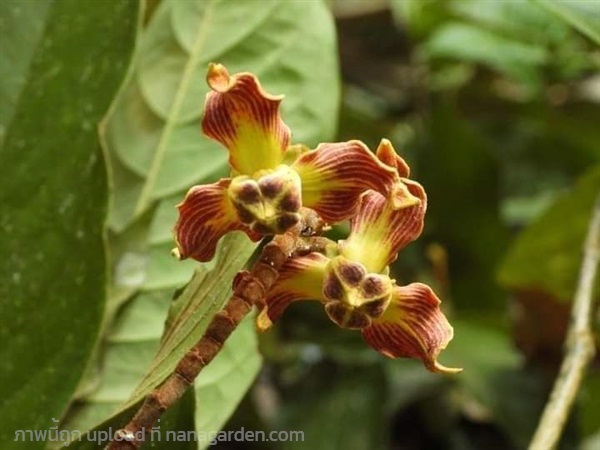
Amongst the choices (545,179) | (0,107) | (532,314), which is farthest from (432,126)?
(0,107)

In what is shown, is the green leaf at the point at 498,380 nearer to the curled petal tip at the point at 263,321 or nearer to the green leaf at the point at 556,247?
the green leaf at the point at 556,247

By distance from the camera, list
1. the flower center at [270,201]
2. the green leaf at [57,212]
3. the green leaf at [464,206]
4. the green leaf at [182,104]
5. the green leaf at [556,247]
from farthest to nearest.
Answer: the green leaf at [464,206], the green leaf at [556,247], the green leaf at [182,104], the green leaf at [57,212], the flower center at [270,201]

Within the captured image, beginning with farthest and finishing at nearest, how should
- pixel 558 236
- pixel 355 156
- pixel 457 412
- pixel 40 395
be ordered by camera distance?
pixel 457 412
pixel 558 236
pixel 40 395
pixel 355 156

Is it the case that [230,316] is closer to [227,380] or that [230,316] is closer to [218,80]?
[218,80]

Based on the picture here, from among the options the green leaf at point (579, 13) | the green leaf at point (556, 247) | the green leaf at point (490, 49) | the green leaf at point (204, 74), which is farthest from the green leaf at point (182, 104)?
the green leaf at point (490, 49)

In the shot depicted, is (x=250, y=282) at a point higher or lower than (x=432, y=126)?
higher

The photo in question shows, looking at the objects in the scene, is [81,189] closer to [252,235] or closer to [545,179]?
[252,235]

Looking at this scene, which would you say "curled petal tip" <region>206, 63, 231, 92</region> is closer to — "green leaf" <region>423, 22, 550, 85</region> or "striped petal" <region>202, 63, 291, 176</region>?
"striped petal" <region>202, 63, 291, 176</region>

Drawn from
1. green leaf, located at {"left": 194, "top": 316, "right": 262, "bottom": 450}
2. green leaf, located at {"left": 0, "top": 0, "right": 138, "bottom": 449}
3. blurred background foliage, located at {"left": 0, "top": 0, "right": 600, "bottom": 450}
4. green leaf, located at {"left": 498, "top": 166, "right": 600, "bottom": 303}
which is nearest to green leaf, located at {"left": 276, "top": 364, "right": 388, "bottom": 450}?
blurred background foliage, located at {"left": 0, "top": 0, "right": 600, "bottom": 450}
